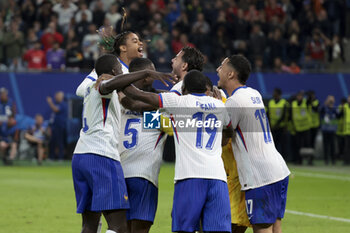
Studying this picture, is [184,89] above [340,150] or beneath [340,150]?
above

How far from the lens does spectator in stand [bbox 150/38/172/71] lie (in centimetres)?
2290

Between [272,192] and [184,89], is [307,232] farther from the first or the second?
[184,89]

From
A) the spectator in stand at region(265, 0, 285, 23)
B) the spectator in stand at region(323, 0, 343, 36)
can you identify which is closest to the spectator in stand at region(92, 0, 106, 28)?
the spectator in stand at region(265, 0, 285, 23)

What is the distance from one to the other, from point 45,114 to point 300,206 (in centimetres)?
1129

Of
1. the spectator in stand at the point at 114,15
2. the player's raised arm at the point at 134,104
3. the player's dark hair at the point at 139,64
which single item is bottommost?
the player's raised arm at the point at 134,104

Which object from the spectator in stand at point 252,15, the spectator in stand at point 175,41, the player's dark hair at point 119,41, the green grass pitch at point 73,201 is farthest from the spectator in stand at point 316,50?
the player's dark hair at point 119,41

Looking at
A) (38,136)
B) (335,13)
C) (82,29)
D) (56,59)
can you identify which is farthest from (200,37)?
(38,136)

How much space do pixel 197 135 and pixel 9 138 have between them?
15.8m

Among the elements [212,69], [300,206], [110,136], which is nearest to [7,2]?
[212,69]

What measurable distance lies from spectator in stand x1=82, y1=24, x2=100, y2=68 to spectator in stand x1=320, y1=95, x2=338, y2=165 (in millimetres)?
7389

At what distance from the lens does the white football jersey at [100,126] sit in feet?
23.1

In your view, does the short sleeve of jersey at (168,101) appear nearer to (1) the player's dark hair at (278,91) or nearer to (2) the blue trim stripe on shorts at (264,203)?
(2) the blue trim stripe on shorts at (264,203)

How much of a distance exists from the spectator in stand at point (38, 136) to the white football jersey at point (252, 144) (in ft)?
49.7

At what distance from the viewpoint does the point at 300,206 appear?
43.3 feet
